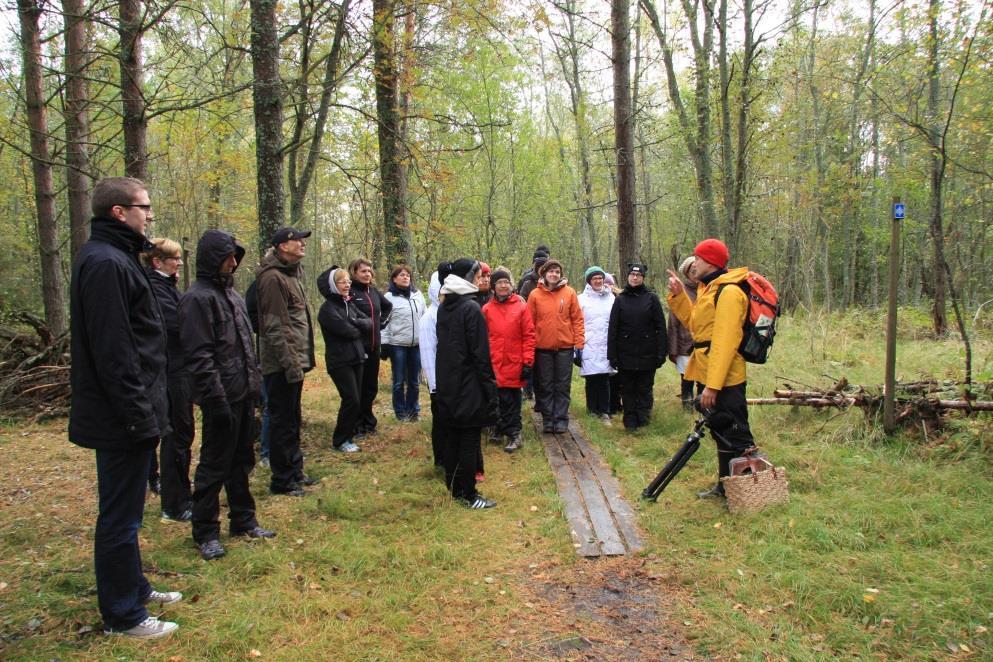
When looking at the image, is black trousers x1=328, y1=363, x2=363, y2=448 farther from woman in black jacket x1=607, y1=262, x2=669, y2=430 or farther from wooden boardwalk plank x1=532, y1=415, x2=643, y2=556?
woman in black jacket x1=607, y1=262, x2=669, y2=430

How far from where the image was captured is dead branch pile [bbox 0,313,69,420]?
24.9 feet

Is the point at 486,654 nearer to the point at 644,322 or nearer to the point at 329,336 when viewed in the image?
the point at 329,336

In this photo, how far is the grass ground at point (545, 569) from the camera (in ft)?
10.0

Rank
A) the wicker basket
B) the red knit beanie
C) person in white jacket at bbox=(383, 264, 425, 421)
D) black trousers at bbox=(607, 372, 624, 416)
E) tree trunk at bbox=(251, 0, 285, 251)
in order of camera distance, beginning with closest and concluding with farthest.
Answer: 1. the wicker basket
2. the red knit beanie
3. tree trunk at bbox=(251, 0, 285, 251)
4. person in white jacket at bbox=(383, 264, 425, 421)
5. black trousers at bbox=(607, 372, 624, 416)

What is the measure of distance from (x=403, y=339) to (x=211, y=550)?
3.96 meters

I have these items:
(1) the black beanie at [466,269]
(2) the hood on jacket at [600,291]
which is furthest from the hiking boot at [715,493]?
(2) the hood on jacket at [600,291]

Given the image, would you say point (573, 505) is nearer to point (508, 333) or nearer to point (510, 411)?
point (510, 411)

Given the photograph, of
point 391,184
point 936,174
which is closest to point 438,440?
point 391,184

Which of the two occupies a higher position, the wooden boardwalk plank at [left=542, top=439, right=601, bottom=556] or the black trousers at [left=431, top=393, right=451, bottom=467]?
the black trousers at [left=431, top=393, right=451, bottom=467]

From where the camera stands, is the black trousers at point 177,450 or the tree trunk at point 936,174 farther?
the tree trunk at point 936,174

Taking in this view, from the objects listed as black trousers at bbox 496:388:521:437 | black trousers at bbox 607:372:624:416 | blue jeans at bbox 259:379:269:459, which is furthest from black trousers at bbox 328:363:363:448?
black trousers at bbox 607:372:624:416

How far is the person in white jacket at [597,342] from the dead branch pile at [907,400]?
1.86 m

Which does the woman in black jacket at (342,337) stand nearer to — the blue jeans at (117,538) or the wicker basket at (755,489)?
the blue jeans at (117,538)

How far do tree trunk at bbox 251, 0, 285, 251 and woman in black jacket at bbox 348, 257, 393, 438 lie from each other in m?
1.02
